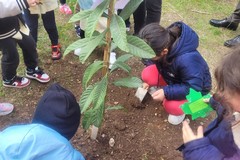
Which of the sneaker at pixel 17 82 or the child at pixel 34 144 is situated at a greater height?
the child at pixel 34 144

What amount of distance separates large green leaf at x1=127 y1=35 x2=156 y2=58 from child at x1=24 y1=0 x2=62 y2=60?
1043 millimetres

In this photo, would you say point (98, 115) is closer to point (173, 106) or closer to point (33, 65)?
point (173, 106)

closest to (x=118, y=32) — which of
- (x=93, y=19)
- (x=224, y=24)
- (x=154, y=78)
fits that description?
(x=93, y=19)

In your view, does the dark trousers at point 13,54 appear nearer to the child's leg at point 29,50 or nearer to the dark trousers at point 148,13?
the child's leg at point 29,50

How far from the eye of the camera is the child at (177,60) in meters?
2.07

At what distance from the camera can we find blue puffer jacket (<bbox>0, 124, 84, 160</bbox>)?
1223mm

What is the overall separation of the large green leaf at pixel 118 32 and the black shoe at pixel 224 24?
2.29 m

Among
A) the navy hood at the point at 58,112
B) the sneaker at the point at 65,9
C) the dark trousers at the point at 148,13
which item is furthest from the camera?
the sneaker at the point at 65,9

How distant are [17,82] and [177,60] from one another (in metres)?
1.27

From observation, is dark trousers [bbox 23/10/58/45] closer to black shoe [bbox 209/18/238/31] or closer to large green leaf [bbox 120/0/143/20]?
large green leaf [bbox 120/0/143/20]

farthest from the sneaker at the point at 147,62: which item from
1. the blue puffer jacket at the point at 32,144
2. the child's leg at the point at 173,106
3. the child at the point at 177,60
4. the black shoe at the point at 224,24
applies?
the blue puffer jacket at the point at 32,144

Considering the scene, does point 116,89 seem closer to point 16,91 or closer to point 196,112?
point 16,91

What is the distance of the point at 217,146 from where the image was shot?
1.51 m

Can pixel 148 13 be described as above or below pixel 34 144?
below
